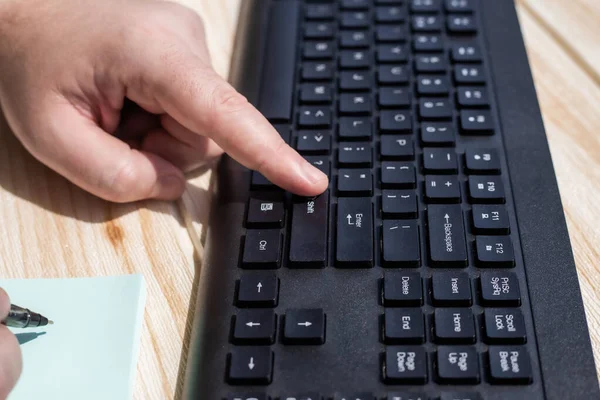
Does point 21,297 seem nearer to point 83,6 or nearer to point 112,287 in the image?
point 112,287

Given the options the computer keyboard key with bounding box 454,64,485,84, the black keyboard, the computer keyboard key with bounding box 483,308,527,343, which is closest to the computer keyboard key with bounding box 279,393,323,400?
the black keyboard

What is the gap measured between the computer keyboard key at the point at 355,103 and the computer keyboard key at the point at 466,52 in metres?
0.09

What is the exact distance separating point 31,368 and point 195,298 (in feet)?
0.36

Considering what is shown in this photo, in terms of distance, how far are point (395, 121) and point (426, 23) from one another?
14 cm

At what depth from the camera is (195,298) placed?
45 centimetres

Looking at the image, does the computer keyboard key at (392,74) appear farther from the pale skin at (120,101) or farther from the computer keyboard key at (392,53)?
the pale skin at (120,101)

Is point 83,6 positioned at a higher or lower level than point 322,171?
higher

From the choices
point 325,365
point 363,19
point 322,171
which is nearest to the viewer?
point 325,365

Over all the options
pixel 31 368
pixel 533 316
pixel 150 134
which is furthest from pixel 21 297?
pixel 533 316

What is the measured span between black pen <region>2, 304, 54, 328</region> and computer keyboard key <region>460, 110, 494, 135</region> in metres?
0.33

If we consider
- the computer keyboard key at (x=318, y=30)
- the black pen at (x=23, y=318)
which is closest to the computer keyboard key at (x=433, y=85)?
the computer keyboard key at (x=318, y=30)

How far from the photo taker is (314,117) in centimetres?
53

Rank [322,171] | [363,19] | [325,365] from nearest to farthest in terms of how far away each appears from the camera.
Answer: [325,365] → [322,171] → [363,19]

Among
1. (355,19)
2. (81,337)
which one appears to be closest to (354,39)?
(355,19)
